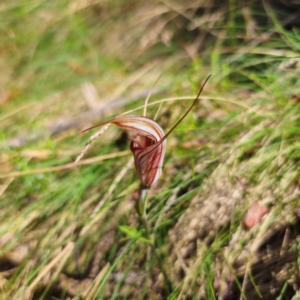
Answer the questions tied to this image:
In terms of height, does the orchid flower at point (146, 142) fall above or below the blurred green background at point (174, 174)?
above

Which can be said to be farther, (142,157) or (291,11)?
(291,11)

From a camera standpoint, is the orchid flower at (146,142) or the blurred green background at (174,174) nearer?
the orchid flower at (146,142)

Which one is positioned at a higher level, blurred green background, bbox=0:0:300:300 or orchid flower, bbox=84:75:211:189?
orchid flower, bbox=84:75:211:189

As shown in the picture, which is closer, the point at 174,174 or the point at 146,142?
the point at 146,142

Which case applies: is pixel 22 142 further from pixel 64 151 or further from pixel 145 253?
pixel 145 253

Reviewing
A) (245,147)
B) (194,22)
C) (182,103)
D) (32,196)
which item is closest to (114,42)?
(194,22)

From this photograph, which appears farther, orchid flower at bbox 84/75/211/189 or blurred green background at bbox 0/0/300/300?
blurred green background at bbox 0/0/300/300

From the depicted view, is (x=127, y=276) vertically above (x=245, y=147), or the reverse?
(x=245, y=147)

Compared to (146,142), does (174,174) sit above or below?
below
